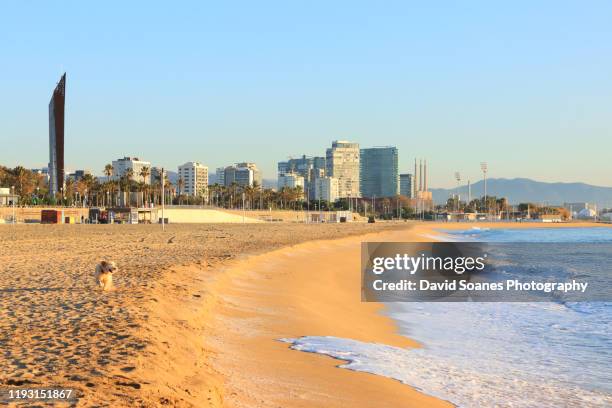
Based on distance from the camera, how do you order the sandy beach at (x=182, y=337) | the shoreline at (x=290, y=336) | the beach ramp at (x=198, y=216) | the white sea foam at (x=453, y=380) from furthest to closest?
the beach ramp at (x=198, y=216), the white sea foam at (x=453, y=380), the shoreline at (x=290, y=336), the sandy beach at (x=182, y=337)

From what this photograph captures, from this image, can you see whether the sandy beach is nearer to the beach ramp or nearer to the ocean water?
the ocean water

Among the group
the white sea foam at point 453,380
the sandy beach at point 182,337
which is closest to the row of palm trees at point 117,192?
the sandy beach at point 182,337

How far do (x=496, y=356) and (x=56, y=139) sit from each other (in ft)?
398

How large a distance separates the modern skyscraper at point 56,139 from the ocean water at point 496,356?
11514cm

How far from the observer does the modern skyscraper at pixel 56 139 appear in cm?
11956

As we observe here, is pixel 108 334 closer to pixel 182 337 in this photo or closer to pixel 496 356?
pixel 182 337

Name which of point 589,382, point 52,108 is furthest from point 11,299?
point 52,108

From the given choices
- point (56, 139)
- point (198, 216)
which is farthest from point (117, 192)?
point (198, 216)

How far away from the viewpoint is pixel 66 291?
12.6 m

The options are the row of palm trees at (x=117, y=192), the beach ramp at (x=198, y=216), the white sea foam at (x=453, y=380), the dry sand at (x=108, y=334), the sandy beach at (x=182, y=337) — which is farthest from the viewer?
the row of palm trees at (x=117, y=192)

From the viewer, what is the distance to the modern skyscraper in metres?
120

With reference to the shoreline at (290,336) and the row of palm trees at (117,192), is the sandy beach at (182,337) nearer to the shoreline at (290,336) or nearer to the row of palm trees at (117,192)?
the shoreline at (290,336)

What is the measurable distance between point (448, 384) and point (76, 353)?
478 cm

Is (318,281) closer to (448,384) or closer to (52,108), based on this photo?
(448,384)
